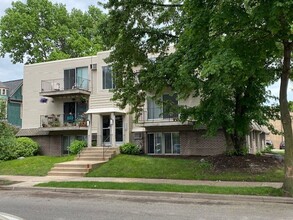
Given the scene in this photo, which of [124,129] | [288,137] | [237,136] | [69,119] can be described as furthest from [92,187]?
[69,119]

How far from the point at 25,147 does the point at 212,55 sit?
64.4ft

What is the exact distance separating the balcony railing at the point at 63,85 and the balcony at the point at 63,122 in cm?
211

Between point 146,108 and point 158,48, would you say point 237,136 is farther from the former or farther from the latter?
point 146,108

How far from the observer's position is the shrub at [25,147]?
26.4 m

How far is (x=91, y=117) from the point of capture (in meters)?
26.3

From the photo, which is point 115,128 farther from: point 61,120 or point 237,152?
point 237,152

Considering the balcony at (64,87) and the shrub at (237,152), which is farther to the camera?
the balcony at (64,87)

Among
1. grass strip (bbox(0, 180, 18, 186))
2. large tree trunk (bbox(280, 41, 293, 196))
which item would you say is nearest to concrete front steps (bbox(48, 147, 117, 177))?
grass strip (bbox(0, 180, 18, 186))

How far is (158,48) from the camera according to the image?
19156 millimetres

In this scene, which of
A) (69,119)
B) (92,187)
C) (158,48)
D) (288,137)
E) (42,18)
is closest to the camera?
(288,137)

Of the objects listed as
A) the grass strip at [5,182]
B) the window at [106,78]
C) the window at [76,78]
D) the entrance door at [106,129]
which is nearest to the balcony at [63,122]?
the entrance door at [106,129]

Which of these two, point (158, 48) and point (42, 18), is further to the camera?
point (42, 18)

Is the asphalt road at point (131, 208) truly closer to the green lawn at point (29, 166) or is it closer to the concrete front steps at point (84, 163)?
the concrete front steps at point (84, 163)

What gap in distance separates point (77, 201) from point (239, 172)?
7.90m
